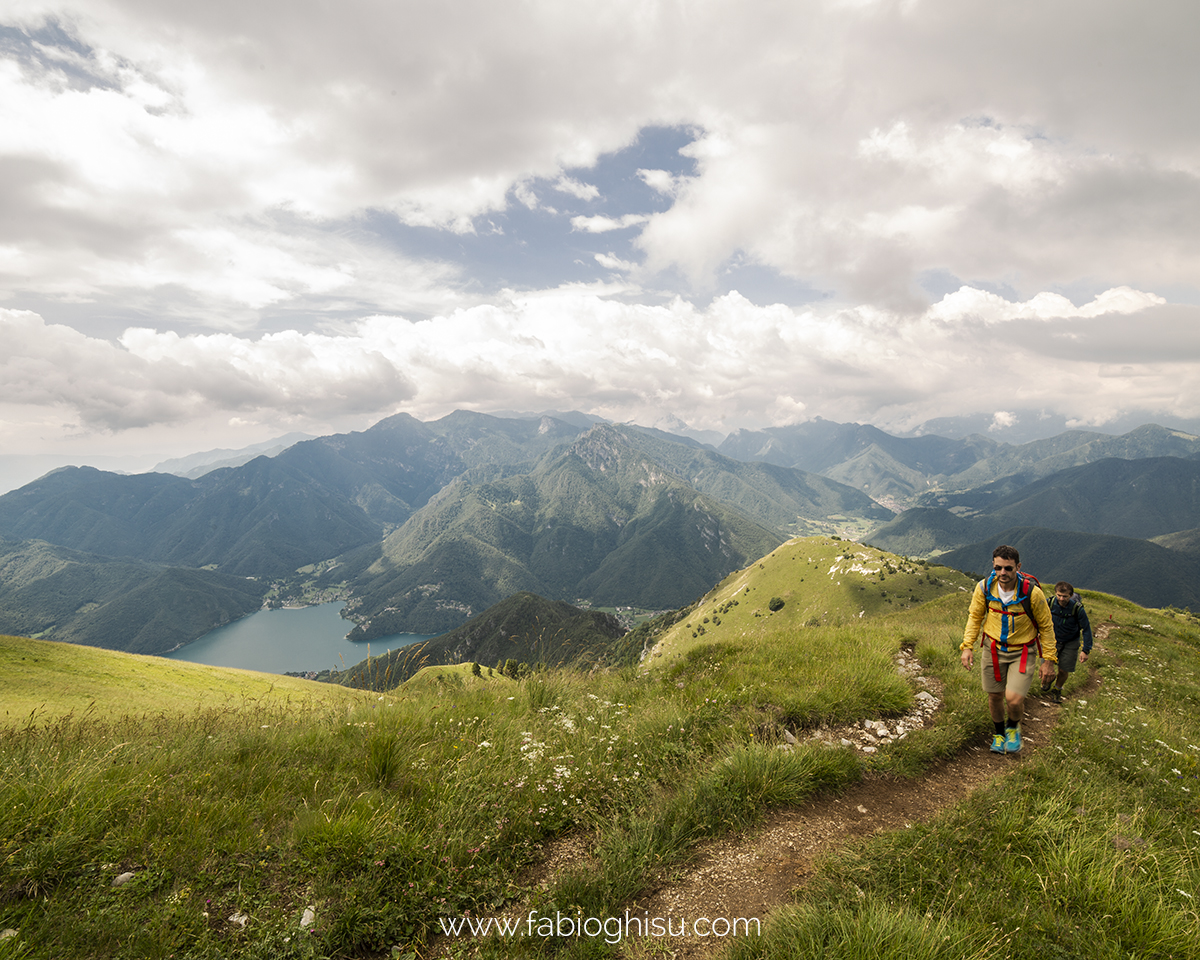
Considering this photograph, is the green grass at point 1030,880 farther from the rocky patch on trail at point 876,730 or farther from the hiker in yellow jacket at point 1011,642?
the rocky patch on trail at point 876,730

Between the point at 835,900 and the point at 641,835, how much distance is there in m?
1.85

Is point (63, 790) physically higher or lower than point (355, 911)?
higher

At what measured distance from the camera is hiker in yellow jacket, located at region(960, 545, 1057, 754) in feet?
26.6

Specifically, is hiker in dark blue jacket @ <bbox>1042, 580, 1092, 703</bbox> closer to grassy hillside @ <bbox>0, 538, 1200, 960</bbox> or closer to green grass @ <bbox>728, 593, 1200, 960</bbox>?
grassy hillside @ <bbox>0, 538, 1200, 960</bbox>

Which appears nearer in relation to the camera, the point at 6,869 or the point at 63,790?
the point at 6,869

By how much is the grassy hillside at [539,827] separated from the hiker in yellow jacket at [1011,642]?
19.0 inches

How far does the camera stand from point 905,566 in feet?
487

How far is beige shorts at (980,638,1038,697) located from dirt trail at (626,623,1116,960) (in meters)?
1.24

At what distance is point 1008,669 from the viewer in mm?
8359

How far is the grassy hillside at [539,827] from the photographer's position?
144 inches

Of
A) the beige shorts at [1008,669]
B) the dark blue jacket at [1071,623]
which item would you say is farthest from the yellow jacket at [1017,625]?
the dark blue jacket at [1071,623]

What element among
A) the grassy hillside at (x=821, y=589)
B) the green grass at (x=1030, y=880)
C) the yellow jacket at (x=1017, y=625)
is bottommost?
the grassy hillside at (x=821, y=589)

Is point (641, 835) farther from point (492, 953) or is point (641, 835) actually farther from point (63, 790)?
point (63, 790)

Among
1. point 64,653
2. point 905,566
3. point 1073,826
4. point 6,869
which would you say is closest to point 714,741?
point 1073,826
